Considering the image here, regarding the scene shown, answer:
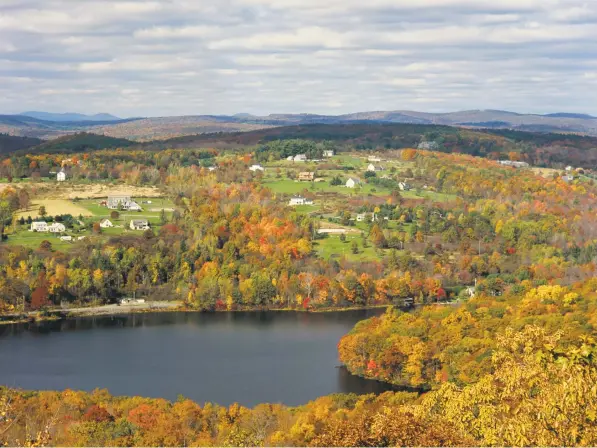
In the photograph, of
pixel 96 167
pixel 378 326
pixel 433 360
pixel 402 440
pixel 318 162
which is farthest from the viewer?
pixel 318 162

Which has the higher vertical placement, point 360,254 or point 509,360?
point 509,360

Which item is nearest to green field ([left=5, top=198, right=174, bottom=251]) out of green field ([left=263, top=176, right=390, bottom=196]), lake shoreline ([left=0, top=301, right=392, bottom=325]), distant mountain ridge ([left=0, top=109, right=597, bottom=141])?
lake shoreline ([left=0, top=301, right=392, bottom=325])

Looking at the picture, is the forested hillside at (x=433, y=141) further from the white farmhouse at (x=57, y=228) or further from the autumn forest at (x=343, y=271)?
the white farmhouse at (x=57, y=228)

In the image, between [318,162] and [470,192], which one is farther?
[318,162]

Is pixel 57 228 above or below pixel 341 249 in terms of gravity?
above

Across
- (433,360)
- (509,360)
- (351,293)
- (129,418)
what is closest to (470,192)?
(351,293)

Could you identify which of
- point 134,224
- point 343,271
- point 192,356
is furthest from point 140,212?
point 192,356

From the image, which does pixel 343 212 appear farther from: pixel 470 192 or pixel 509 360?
pixel 509 360

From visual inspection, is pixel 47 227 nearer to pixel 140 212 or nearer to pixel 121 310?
pixel 140 212

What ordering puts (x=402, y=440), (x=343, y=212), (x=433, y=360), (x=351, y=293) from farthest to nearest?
1. (x=343, y=212)
2. (x=351, y=293)
3. (x=433, y=360)
4. (x=402, y=440)
